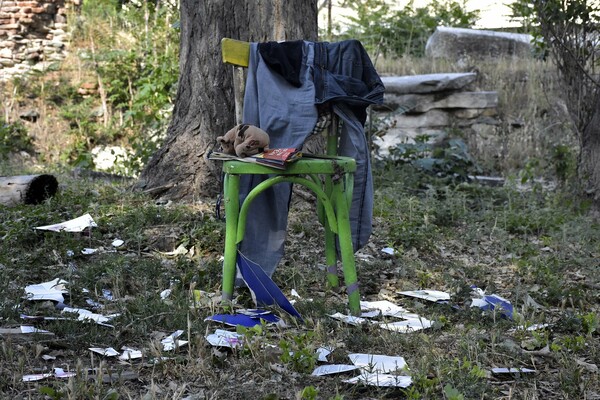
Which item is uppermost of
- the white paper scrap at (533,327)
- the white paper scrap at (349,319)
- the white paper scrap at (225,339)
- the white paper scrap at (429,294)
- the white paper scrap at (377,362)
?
the white paper scrap at (225,339)

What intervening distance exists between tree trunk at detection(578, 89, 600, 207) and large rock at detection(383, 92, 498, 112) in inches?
123

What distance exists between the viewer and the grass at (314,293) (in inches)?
112

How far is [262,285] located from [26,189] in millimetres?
2837

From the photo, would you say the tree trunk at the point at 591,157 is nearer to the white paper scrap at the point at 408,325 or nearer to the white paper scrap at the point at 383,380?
the white paper scrap at the point at 408,325

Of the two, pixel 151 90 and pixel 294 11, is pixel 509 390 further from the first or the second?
pixel 151 90

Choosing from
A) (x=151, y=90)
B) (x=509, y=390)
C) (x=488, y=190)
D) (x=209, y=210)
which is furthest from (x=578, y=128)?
(x=151, y=90)

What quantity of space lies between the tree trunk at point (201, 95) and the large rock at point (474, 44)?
6.62 m

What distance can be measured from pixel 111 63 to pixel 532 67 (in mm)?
5747

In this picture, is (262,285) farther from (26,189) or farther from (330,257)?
(26,189)

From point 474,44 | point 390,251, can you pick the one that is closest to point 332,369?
point 390,251

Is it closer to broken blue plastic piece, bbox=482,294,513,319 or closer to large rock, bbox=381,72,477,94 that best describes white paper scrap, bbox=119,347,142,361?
broken blue plastic piece, bbox=482,294,513,319

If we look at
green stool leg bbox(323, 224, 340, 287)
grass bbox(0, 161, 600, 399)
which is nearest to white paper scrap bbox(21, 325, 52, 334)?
grass bbox(0, 161, 600, 399)

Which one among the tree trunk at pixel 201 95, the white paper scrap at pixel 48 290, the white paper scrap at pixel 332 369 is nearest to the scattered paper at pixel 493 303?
the white paper scrap at pixel 332 369

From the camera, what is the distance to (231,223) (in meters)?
3.59
